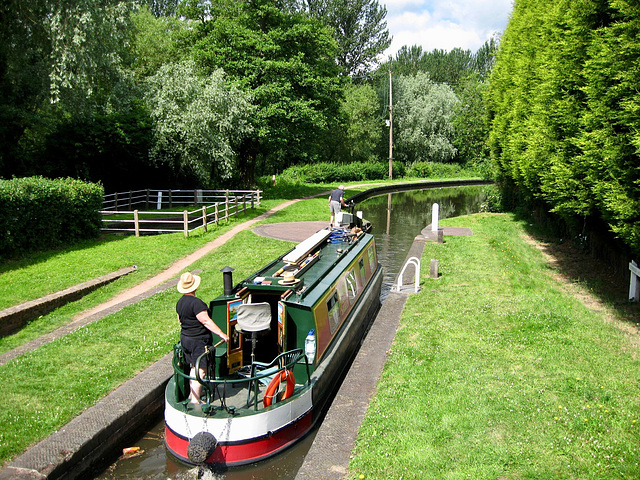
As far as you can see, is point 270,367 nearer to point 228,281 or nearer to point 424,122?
point 228,281

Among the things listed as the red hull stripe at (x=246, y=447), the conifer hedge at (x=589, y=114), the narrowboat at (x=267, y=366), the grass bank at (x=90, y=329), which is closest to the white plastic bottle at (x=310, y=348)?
the narrowboat at (x=267, y=366)

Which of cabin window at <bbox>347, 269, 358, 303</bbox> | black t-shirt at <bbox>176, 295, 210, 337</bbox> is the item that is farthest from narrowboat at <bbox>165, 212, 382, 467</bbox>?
black t-shirt at <bbox>176, 295, 210, 337</bbox>

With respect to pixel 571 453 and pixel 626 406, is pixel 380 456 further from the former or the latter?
pixel 626 406

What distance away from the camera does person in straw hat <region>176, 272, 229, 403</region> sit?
Result: 6.80 metres

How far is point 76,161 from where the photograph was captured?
22.1m

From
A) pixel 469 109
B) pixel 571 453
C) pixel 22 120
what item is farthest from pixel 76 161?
pixel 469 109

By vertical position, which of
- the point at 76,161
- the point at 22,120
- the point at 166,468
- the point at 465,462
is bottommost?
the point at 166,468

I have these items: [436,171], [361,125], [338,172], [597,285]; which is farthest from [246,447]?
[436,171]

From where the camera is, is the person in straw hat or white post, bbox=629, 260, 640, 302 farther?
white post, bbox=629, 260, 640, 302

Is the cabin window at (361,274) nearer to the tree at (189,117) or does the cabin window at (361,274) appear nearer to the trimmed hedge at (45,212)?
the trimmed hedge at (45,212)

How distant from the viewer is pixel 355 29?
6544 centimetres

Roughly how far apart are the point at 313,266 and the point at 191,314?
12.7ft

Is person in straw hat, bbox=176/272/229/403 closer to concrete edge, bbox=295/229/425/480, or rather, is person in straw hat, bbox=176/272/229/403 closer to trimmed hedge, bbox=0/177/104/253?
concrete edge, bbox=295/229/425/480

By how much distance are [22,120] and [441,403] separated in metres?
18.7
